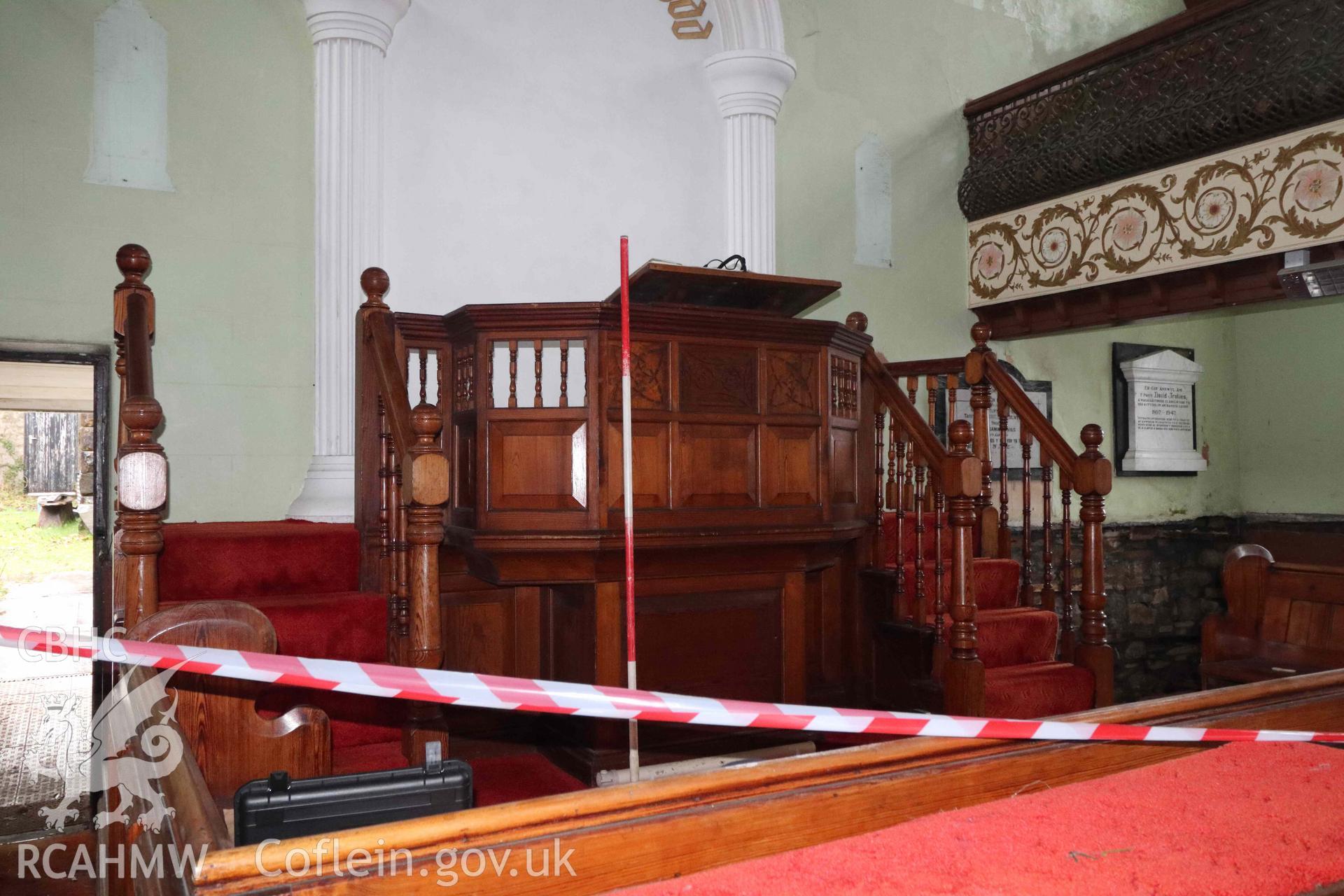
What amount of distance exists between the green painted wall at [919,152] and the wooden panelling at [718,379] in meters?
2.46

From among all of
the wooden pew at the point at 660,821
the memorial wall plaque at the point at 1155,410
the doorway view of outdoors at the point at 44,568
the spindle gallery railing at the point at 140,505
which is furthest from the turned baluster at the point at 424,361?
the memorial wall plaque at the point at 1155,410

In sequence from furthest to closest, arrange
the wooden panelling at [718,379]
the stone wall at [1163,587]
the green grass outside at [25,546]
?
the stone wall at [1163,587] < the green grass outside at [25,546] < the wooden panelling at [718,379]

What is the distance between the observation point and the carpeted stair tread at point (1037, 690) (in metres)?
3.60

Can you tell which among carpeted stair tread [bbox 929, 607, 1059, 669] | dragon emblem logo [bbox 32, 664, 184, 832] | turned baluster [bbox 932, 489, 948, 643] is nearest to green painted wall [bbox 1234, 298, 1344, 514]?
carpeted stair tread [bbox 929, 607, 1059, 669]

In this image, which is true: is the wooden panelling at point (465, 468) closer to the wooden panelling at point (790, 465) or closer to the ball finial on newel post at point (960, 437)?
the wooden panelling at point (790, 465)

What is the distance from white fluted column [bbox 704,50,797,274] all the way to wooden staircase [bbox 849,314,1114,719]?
146 cm

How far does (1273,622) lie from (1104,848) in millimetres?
3856

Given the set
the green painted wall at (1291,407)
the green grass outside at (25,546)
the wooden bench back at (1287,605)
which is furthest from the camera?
the green painted wall at (1291,407)

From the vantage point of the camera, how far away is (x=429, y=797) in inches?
57.6

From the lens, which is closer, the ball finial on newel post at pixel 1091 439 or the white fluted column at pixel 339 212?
the ball finial on newel post at pixel 1091 439

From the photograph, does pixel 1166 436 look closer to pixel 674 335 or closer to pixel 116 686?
pixel 674 335

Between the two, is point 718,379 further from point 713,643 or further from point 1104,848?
point 1104,848

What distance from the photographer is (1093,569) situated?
12.8 feet

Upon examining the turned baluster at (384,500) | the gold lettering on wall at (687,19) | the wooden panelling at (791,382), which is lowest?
the turned baluster at (384,500)
